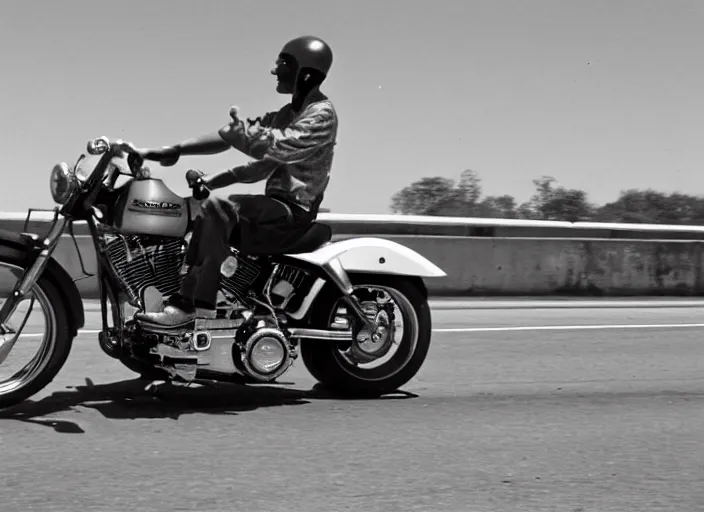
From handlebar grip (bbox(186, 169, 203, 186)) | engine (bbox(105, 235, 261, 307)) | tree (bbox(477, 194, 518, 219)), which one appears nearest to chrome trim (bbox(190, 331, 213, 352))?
engine (bbox(105, 235, 261, 307))

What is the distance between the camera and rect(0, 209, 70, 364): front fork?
601 centimetres

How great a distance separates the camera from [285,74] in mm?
6543

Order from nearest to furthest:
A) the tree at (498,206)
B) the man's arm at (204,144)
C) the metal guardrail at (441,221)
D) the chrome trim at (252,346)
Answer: the chrome trim at (252,346), the man's arm at (204,144), the metal guardrail at (441,221), the tree at (498,206)

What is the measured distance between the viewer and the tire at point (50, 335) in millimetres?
6066

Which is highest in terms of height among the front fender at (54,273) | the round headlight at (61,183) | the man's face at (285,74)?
the man's face at (285,74)

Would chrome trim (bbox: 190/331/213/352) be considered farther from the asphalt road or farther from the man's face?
the man's face

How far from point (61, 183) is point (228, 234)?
84 centimetres

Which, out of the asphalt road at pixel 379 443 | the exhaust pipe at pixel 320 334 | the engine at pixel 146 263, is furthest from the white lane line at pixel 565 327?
the engine at pixel 146 263

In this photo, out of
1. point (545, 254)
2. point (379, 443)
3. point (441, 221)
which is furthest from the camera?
point (545, 254)

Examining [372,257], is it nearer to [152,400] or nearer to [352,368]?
[352,368]

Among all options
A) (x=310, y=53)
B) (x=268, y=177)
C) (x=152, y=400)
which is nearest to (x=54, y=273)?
(x=152, y=400)

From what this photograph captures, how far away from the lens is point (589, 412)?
6652 mm

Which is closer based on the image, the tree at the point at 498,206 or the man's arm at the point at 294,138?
the man's arm at the point at 294,138

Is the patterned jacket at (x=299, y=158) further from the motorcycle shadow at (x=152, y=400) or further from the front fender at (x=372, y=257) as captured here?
the motorcycle shadow at (x=152, y=400)
